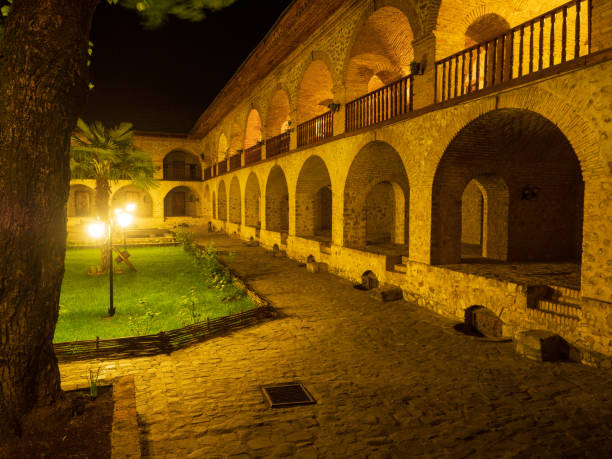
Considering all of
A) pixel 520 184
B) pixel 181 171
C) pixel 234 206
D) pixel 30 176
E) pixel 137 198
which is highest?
pixel 181 171

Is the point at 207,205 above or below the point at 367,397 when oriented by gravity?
above

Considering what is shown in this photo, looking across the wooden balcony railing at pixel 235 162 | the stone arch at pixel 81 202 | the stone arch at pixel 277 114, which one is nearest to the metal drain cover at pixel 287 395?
the stone arch at pixel 277 114

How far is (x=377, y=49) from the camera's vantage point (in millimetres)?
11000

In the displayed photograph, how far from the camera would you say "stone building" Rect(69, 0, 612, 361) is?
523 cm

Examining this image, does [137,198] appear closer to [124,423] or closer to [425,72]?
[425,72]

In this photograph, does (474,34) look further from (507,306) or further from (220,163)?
(220,163)

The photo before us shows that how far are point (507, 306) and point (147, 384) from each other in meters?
5.38

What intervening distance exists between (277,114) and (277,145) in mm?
1961

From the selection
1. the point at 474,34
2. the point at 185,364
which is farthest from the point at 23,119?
the point at 474,34

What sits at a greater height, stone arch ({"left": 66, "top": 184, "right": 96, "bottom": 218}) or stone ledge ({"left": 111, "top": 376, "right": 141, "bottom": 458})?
stone arch ({"left": 66, "top": 184, "right": 96, "bottom": 218})

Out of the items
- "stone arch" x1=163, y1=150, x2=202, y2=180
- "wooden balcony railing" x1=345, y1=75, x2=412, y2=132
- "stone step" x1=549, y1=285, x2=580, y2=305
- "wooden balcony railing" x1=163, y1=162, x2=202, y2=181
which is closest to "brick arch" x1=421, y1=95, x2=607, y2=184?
"stone step" x1=549, y1=285, x2=580, y2=305

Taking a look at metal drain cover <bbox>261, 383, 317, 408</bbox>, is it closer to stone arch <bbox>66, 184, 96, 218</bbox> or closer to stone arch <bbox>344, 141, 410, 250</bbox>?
stone arch <bbox>344, 141, 410, 250</bbox>

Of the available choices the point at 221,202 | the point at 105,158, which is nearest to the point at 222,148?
the point at 221,202

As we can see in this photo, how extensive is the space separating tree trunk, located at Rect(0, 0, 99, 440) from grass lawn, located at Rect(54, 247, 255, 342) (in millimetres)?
3336
